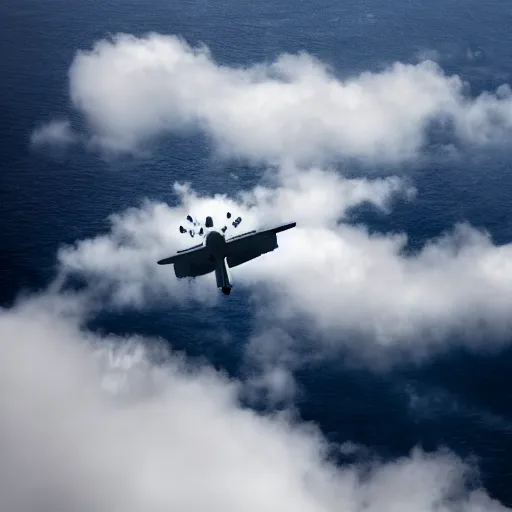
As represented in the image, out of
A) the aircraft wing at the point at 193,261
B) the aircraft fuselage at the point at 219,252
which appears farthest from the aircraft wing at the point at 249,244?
the aircraft wing at the point at 193,261

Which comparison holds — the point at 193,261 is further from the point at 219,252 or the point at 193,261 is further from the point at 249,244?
the point at 249,244

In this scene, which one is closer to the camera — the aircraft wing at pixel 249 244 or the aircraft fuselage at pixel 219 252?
the aircraft fuselage at pixel 219 252

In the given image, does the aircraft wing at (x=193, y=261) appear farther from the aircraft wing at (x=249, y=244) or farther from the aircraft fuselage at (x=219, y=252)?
the aircraft wing at (x=249, y=244)

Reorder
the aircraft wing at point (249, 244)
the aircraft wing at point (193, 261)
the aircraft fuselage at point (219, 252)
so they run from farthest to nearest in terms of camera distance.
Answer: the aircraft wing at point (193, 261) → the aircraft wing at point (249, 244) → the aircraft fuselage at point (219, 252)

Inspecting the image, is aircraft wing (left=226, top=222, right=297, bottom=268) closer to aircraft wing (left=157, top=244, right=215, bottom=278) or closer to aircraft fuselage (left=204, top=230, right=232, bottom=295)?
aircraft fuselage (left=204, top=230, right=232, bottom=295)

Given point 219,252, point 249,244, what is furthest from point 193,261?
point 249,244
